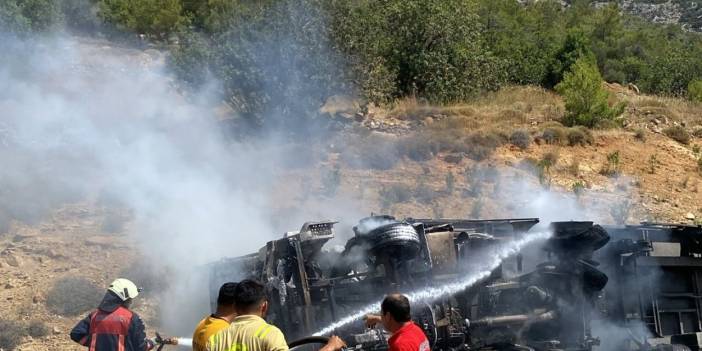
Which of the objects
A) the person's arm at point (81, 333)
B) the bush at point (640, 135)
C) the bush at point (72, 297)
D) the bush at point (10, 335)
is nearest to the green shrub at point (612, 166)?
the bush at point (640, 135)

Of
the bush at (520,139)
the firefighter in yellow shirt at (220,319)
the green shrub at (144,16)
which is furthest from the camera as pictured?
the green shrub at (144,16)

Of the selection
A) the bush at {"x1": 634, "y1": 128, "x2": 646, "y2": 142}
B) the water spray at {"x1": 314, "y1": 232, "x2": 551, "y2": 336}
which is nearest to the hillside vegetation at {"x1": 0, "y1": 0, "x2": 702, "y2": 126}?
the bush at {"x1": 634, "y1": 128, "x2": 646, "y2": 142}

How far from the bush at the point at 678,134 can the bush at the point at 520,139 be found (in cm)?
625

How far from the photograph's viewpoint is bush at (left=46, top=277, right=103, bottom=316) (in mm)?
11883

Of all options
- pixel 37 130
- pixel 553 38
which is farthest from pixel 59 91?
pixel 553 38

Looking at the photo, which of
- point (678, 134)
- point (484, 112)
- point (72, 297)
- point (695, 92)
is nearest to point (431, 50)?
point (484, 112)

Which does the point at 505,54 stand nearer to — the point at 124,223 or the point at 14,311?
the point at 124,223

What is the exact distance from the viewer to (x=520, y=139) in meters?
22.3

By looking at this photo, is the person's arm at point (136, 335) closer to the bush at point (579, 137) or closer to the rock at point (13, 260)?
the rock at point (13, 260)

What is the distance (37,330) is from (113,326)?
6204 mm

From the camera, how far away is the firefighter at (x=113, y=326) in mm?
5848

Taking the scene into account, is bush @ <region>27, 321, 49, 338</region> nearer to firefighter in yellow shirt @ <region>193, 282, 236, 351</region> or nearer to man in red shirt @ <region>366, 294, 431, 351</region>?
firefighter in yellow shirt @ <region>193, 282, 236, 351</region>

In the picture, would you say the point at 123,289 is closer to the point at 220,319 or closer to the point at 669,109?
the point at 220,319

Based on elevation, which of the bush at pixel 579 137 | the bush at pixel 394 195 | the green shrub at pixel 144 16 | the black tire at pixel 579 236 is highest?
the green shrub at pixel 144 16
